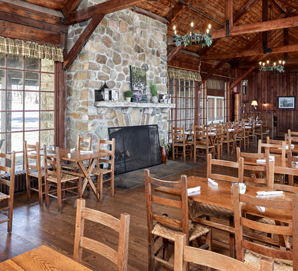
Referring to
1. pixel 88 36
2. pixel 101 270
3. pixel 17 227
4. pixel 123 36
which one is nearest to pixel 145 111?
pixel 123 36

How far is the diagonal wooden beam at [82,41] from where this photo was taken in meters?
5.11

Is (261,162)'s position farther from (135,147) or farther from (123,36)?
(123,36)

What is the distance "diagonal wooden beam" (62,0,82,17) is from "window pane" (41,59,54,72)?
3.23ft

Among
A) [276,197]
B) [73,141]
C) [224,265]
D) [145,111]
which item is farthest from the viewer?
[145,111]

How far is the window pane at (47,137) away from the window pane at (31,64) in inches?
46.4

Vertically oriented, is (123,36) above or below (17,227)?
above

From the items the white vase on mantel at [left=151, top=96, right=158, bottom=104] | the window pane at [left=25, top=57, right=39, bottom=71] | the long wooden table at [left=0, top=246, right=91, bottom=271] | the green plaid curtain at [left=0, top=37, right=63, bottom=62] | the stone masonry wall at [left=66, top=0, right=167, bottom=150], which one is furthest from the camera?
the white vase on mantel at [left=151, top=96, right=158, bottom=104]

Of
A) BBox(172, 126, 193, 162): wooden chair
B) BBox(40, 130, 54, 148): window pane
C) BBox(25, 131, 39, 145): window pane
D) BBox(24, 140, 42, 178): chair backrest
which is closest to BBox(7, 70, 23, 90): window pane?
BBox(25, 131, 39, 145): window pane

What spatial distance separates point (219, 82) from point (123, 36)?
22.8 ft

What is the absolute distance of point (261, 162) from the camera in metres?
3.71

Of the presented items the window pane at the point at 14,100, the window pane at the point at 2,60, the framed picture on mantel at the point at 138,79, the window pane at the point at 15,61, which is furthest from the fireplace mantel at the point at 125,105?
the window pane at the point at 2,60

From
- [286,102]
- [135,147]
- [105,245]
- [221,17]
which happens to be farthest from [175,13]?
[286,102]

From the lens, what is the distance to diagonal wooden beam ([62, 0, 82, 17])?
532cm

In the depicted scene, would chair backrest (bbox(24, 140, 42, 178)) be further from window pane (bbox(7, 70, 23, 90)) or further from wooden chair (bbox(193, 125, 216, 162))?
wooden chair (bbox(193, 125, 216, 162))
